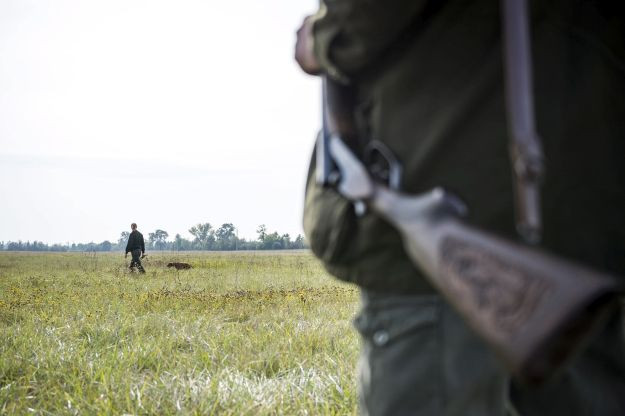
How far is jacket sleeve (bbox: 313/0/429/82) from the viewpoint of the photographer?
1.21 m

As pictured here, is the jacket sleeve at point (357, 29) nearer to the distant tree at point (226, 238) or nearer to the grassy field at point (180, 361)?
the grassy field at point (180, 361)

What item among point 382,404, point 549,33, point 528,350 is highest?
point 549,33

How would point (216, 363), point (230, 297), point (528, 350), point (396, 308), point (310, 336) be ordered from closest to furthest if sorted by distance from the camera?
1. point (528, 350)
2. point (396, 308)
3. point (216, 363)
4. point (310, 336)
5. point (230, 297)

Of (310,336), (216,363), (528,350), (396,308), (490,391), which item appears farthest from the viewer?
(310,336)

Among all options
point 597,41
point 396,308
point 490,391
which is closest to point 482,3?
point 597,41

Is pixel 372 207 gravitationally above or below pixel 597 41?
below

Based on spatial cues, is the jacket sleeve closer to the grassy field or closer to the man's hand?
the man's hand

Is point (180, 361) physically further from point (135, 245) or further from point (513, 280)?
point (135, 245)

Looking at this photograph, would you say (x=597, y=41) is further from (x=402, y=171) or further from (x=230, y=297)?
(x=230, y=297)

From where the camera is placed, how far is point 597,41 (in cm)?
132

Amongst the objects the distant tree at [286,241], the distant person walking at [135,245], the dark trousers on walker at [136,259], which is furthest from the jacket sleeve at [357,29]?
the distant tree at [286,241]

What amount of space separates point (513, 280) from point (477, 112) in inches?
18.3

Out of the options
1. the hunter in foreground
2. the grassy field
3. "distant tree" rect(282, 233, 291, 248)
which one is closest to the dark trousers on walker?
the grassy field

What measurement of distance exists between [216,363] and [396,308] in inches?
135
